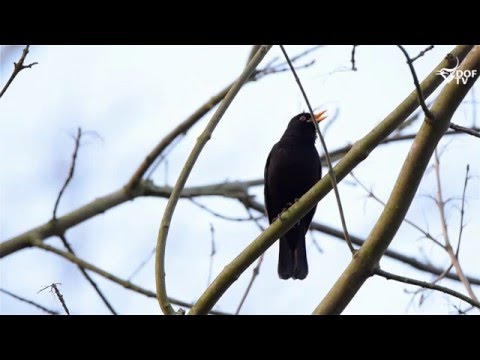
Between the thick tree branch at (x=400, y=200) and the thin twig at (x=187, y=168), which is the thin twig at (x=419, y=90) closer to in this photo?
the thick tree branch at (x=400, y=200)

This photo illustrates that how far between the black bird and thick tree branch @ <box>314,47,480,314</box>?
2609 mm

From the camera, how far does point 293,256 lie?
5934 mm

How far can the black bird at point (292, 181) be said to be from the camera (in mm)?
5898

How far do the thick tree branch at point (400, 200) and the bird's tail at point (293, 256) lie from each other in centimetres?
273

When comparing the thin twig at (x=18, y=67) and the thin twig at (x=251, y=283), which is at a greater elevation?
the thin twig at (x=18, y=67)

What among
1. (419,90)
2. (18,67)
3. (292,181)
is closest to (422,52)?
(419,90)

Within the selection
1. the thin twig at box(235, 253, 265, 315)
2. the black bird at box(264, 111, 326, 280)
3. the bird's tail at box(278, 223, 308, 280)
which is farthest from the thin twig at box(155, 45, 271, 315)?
the bird's tail at box(278, 223, 308, 280)

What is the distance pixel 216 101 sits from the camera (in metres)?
6.04

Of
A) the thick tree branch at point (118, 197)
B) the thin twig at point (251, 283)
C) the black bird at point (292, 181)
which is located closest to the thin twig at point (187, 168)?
the thin twig at point (251, 283)

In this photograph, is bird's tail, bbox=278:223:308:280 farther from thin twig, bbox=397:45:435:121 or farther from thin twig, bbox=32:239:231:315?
thin twig, bbox=397:45:435:121

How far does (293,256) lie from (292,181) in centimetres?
56

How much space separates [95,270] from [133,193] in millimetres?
1509
